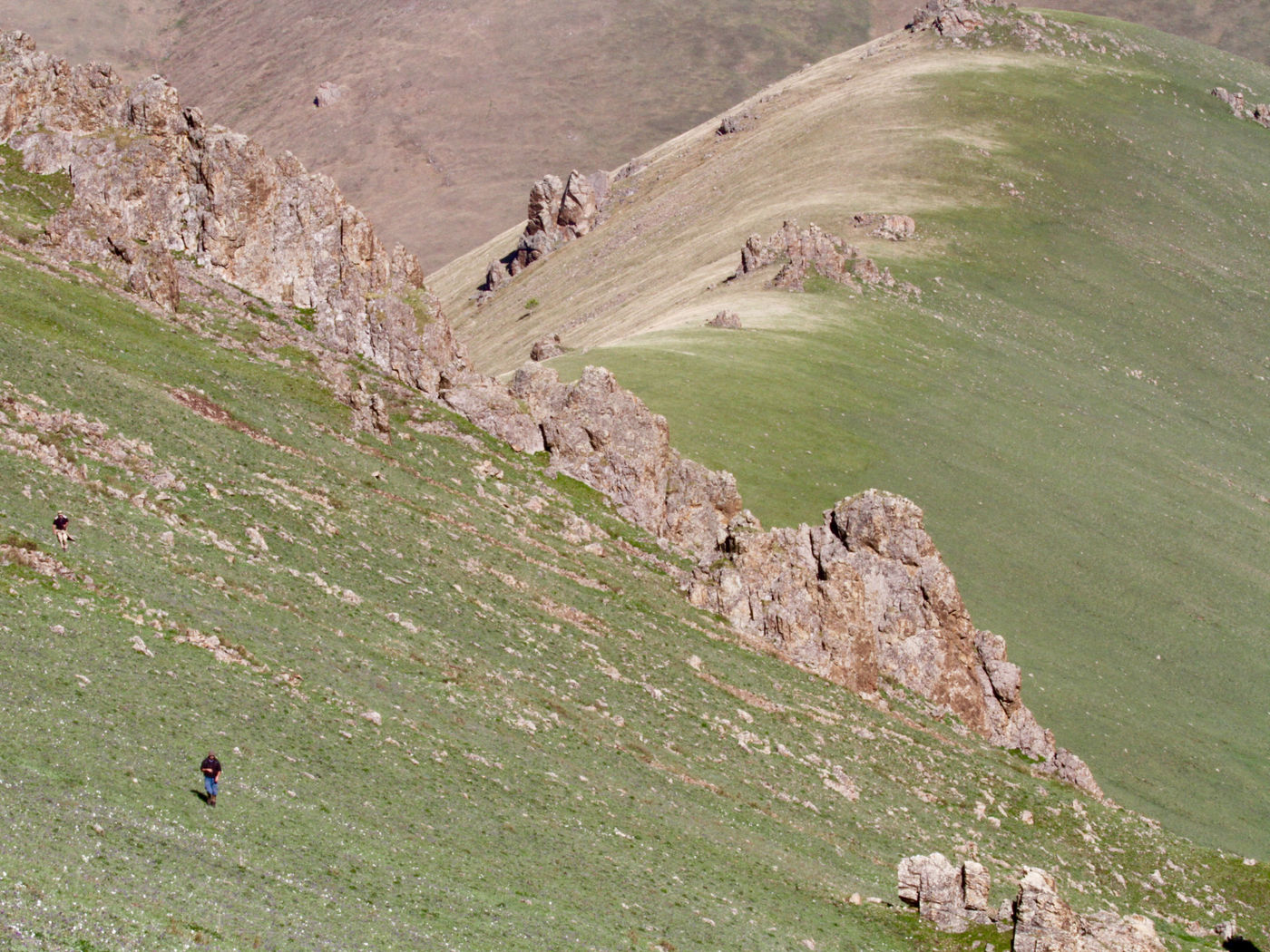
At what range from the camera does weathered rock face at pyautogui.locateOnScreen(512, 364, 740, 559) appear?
227ft

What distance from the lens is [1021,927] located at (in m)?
35.8

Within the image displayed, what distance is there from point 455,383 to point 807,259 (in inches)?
2215

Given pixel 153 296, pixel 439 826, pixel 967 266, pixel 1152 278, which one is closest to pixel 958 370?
pixel 967 266

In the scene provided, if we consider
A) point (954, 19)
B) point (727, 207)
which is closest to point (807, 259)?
point (727, 207)

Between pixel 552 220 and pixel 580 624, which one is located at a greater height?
pixel 552 220

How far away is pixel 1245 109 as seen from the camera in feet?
612

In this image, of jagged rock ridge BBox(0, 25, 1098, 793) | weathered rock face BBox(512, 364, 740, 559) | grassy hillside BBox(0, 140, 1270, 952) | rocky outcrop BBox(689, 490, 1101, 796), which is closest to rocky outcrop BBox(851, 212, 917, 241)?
weathered rock face BBox(512, 364, 740, 559)

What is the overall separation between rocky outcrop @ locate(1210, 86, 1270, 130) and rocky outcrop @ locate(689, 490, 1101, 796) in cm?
15014

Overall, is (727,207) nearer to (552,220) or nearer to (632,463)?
(552,220)

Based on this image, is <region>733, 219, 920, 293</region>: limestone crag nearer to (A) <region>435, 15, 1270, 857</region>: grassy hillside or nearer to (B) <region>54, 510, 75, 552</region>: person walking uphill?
(A) <region>435, 15, 1270, 857</region>: grassy hillside

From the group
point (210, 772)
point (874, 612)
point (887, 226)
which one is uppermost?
point (887, 226)

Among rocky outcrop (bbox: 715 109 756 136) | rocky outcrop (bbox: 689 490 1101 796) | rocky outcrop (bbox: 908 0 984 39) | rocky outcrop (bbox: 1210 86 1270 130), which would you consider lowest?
rocky outcrop (bbox: 689 490 1101 796)

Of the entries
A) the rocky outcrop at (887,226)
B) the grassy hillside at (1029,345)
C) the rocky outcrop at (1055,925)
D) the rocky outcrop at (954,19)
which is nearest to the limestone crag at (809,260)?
the grassy hillside at (1029,345)

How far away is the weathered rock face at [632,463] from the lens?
2719 inches
